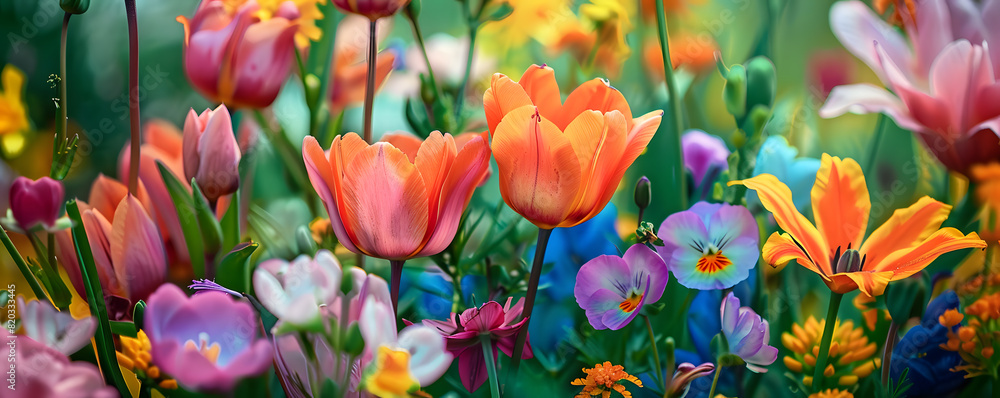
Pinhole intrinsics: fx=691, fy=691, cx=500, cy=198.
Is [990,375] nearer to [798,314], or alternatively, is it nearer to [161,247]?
[798,314]

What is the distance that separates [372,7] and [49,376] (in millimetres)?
204

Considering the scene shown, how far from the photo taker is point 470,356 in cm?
32

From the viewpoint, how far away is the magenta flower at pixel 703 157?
0.37 m

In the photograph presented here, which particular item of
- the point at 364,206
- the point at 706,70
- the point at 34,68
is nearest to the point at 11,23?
the point at 34,68

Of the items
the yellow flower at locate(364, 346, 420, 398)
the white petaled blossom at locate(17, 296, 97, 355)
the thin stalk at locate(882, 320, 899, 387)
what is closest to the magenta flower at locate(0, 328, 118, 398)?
the white petaled blossom at locate(17, 296, 97, 355)

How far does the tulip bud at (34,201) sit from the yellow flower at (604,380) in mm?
249

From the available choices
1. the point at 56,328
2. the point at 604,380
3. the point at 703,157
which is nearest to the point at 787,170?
the point at 703,157

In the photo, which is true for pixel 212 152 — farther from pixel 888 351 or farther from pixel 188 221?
pixel 888 351

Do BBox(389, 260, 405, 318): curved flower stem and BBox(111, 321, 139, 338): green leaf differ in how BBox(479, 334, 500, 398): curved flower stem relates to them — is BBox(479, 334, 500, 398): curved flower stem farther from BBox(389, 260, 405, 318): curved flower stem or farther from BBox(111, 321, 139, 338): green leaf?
BBox(111, 321, 139, 338): green leaf

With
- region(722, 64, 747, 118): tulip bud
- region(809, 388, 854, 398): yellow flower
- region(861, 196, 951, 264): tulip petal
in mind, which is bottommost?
region(809, 388, 854, 398): yellow flower

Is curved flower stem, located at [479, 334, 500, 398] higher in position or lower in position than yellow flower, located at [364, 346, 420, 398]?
lower

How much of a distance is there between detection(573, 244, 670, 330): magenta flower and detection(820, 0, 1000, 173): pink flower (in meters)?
0.12

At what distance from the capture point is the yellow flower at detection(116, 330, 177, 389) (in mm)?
308

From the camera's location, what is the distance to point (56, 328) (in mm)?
305
